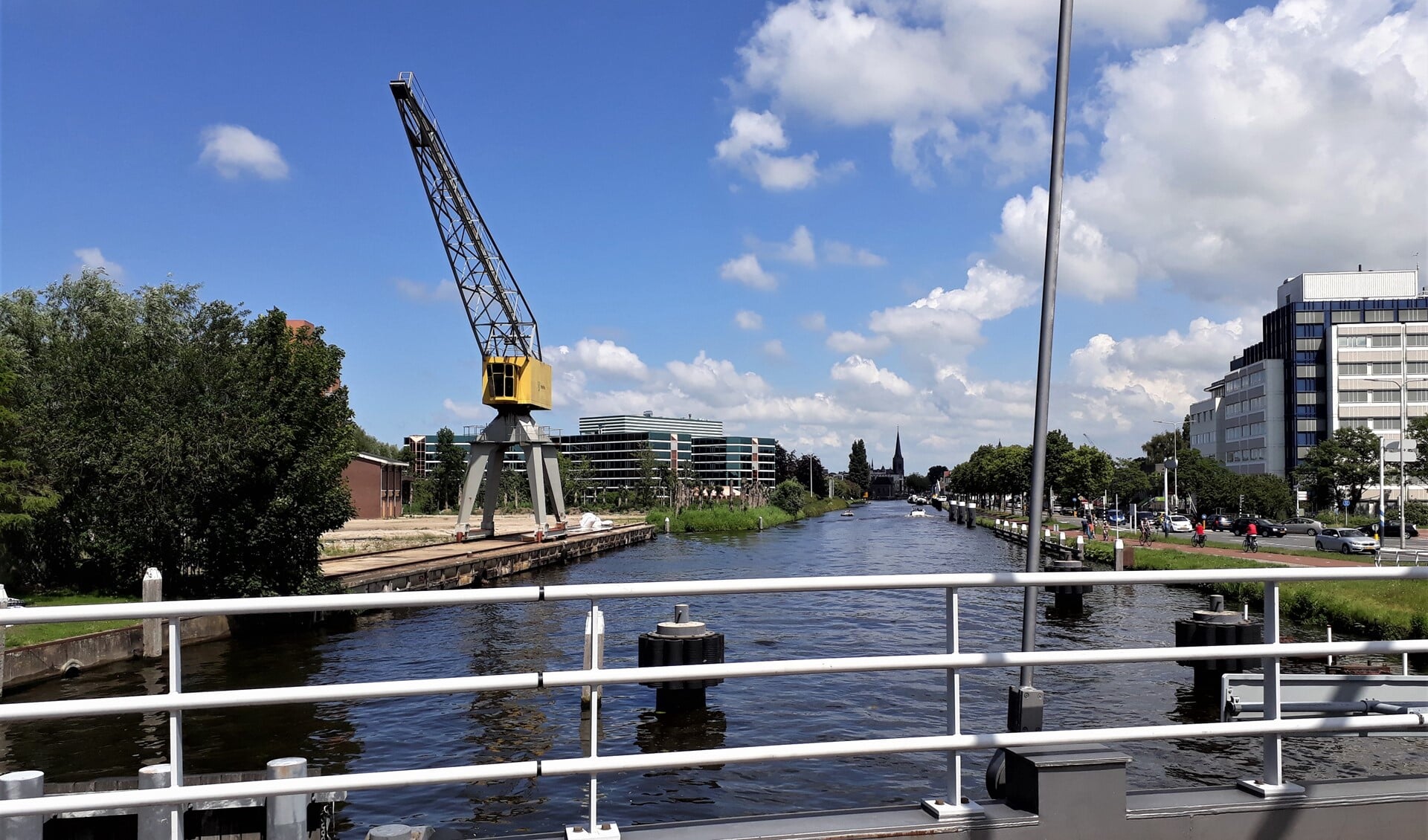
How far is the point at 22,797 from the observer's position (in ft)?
13.1

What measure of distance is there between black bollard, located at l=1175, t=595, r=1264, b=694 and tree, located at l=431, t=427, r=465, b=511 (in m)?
106

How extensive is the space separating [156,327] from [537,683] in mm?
43334

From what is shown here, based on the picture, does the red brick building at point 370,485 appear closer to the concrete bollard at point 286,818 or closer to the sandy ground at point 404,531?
the sandy ground at point 404,531

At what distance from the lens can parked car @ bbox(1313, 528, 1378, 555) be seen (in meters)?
45.4

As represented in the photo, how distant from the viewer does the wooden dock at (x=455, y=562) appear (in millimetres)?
30484

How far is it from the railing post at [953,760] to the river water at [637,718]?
6.34ft

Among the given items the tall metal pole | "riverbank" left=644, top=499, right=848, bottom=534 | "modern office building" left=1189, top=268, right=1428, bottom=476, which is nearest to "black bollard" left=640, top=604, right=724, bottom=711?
the tall metal pole

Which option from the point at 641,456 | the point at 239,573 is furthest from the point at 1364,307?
the point at 239,573

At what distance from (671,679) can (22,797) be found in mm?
2698

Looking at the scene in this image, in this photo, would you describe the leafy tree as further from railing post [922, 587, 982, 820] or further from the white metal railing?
railing post [922, 587, 982, 820]

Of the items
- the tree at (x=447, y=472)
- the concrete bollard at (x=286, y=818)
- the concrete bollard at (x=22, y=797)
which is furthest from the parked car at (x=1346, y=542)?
the tree at (x=447, y=472)

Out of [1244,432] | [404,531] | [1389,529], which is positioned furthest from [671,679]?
[1244,432]

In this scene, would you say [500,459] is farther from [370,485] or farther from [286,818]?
[286,818]

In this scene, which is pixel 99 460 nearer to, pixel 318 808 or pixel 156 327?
pixel 156 327
